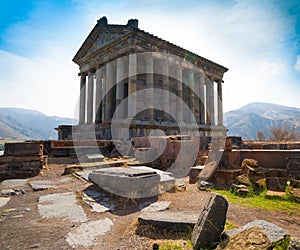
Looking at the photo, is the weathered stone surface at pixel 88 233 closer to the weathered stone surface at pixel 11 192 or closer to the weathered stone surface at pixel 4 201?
the weathered stone surface at pixel 4 201

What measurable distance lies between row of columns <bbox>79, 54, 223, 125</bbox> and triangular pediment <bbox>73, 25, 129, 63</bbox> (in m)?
1.85

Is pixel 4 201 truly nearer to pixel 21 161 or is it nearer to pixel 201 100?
pixel 21 161

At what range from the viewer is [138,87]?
16.5m

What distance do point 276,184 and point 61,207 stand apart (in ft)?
14.0

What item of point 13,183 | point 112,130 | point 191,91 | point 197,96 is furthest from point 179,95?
point 13,183

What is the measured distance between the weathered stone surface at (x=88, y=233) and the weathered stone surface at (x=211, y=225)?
4.00 ft

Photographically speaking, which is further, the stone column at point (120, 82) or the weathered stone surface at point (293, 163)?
the stone column at point (120, 82)

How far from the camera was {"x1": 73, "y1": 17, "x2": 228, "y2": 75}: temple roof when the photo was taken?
15.7 metres

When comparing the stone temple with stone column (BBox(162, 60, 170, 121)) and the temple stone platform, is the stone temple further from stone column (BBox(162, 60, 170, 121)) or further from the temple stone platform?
the temple stone platform

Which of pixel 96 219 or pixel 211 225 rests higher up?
pixel 211 225

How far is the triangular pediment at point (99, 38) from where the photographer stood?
656 inches

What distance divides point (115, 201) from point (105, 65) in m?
16.2

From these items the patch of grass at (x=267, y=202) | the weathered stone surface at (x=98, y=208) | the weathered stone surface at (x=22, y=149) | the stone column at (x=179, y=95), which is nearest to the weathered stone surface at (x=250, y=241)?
the patch of grass at (x=267, y=202)

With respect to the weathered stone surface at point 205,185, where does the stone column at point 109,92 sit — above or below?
above
